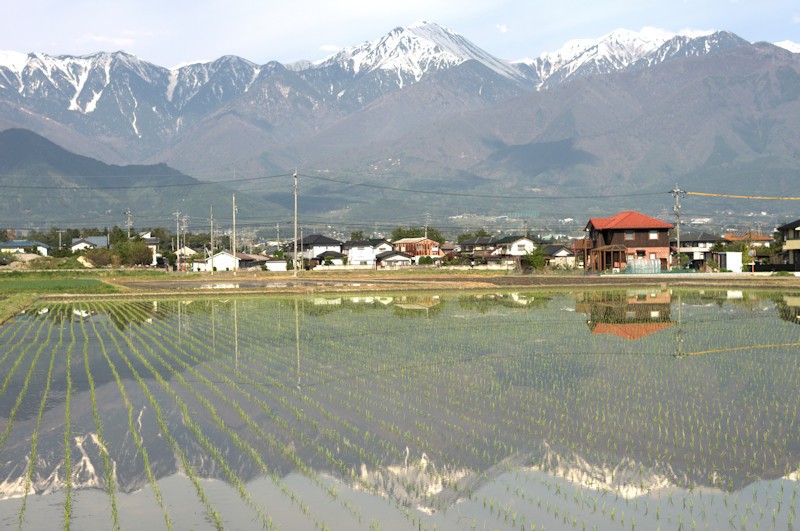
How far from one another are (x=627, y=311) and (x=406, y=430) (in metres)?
20.0

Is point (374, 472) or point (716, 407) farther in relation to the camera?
point (716, 407)

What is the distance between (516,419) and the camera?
12.7 m

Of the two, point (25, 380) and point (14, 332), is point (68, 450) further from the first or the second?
point (14, 332)

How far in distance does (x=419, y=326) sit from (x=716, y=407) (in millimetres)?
13774

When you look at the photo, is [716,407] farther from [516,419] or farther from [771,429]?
[516,419]

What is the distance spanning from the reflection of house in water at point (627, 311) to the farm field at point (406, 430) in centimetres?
43

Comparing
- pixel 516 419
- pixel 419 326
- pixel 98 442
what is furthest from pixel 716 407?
pixel 419 326

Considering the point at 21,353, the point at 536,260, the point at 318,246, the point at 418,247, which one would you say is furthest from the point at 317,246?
the point at 21,353

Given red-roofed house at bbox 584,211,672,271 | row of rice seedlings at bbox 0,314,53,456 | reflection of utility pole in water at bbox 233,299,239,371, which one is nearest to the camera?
row of rice seedlings at bbox 0,314,53,456

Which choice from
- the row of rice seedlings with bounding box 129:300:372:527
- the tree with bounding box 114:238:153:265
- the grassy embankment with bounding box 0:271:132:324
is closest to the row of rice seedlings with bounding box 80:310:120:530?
the row of rice seedlings with bounding box 129:300:372:527

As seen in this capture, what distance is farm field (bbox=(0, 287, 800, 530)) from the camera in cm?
899

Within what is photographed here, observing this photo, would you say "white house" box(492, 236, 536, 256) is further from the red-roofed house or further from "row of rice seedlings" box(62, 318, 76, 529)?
"row of rice seedlings" box(62, 318, 76, 529)

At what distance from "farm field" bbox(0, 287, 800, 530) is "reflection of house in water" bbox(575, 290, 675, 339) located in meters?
0.43

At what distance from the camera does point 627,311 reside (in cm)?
3034
